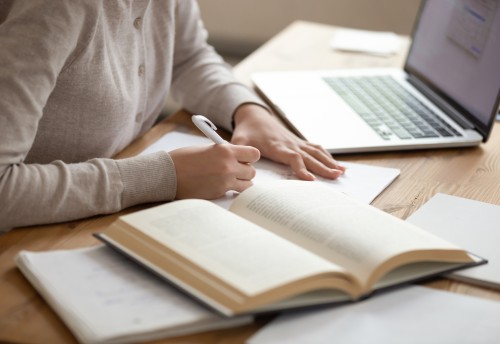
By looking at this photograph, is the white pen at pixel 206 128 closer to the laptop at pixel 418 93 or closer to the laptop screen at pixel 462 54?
the laptop at pixel 418 93

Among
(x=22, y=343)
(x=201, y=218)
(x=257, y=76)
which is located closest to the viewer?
(x=22, y=343)

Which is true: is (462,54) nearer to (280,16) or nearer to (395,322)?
(395,322)

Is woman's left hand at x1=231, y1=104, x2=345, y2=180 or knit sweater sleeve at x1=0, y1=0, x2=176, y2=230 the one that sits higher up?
knit sweater sleeve at x1=0, y1=0, x2=176, y2=230

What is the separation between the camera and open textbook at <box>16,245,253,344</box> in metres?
0.72

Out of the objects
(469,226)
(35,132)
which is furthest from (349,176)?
(35,132)

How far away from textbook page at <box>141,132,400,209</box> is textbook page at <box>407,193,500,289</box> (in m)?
0.08

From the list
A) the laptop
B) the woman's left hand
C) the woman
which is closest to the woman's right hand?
the woman

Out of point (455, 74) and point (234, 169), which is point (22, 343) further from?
point (455, 74)

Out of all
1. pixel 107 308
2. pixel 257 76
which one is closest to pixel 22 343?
pixel 107 308

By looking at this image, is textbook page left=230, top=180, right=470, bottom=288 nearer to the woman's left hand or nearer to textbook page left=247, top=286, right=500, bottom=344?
textbook page left=247, top=286, right=500, bottom=344

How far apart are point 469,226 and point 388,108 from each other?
A: 425mm

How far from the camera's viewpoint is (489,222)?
3.38 feet

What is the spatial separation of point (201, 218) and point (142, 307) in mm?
153

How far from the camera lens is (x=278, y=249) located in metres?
0.80
